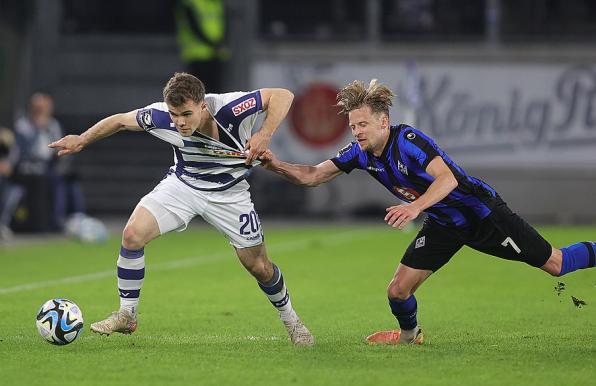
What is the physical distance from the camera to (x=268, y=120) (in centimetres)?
862

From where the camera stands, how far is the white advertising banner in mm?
26406

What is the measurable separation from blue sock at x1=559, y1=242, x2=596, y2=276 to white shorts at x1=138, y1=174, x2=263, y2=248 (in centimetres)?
211

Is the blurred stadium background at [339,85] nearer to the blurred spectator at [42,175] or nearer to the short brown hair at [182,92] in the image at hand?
the blurred spectator at [42,175]

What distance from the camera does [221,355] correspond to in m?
8.22

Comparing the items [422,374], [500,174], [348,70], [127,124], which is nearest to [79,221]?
[348,70]

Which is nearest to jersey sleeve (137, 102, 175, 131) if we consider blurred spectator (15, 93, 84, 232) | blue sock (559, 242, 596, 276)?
blue sock (559, 242, 596, 276)

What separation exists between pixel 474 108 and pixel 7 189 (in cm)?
1045

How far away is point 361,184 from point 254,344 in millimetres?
18164

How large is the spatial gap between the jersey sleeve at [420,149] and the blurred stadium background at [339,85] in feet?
58.1

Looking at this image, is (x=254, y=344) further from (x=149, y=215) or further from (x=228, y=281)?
(x=228, y=281)

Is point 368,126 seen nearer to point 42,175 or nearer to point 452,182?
point 452,182

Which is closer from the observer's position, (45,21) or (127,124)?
(127,124)

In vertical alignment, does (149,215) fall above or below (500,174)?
above

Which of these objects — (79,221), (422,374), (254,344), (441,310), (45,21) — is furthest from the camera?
(45,21)
